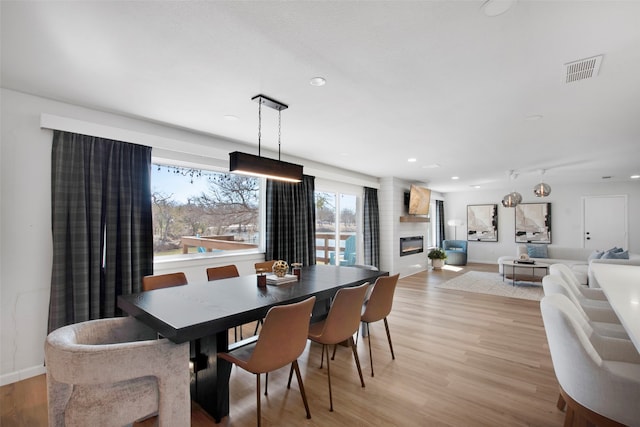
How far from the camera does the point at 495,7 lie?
61.1 inches

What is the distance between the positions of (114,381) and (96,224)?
6.63 feet

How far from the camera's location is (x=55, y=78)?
2344mm

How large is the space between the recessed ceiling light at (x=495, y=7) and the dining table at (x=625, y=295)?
64.7 inches

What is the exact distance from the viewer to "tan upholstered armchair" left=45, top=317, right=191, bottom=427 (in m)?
1.38

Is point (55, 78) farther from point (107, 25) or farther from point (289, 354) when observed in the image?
point (289, 354)

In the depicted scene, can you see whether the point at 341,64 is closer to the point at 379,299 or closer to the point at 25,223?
the point at 379,299

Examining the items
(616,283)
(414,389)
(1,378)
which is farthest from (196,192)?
(616,283)

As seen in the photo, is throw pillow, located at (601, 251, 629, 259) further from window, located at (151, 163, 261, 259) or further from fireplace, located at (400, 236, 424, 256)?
window, located at (151, 163, 261, 259)

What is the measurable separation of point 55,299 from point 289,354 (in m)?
2.28

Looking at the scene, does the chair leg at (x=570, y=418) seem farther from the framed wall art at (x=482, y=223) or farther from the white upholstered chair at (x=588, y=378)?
the framed wall art at (x=482, y=223)

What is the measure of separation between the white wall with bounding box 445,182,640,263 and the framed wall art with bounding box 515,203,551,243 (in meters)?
0.12

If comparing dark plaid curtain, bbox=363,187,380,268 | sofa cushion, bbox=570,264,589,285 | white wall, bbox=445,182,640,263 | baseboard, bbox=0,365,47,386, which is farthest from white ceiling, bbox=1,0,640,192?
white wall, bbox=445,182,640,263

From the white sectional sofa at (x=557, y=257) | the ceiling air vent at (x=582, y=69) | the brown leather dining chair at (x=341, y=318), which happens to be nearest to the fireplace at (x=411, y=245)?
the white sectional sofa at (x=557, y=257)

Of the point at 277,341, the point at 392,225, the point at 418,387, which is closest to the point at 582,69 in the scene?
the point at 418,387
